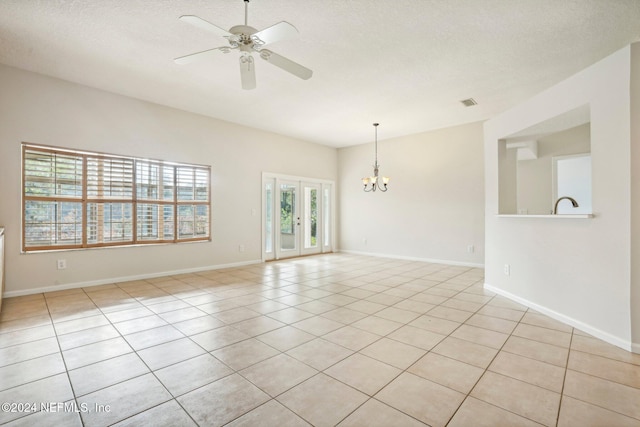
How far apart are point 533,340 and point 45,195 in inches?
232

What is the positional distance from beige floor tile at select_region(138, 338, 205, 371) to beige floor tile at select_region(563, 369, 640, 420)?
2.57m

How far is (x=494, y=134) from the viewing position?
4.18 metres

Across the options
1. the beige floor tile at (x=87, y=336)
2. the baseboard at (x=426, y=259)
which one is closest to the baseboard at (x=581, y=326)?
the baseboard at (x=426, y=259)

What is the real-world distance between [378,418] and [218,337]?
159 centimetres

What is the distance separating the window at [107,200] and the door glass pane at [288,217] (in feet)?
6.07

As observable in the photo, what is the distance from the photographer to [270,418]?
162cm

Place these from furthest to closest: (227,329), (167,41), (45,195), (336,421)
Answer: (45,195), (167,41), (227,329), (336,421)

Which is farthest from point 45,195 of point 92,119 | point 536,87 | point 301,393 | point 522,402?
point 536,87

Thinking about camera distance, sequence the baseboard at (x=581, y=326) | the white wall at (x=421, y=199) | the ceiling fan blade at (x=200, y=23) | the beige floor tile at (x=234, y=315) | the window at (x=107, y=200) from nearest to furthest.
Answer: the ceiling fan blade at (x=200, y=23)
the baseboard at (x=581, y=326)
the beige floor tile at (x=234, y=315)
the window at (x=107, y=200)
the white wall at (x=421, y=199)

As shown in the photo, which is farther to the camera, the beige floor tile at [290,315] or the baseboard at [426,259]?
the baseboard at [426,259]

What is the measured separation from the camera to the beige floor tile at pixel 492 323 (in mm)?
2885

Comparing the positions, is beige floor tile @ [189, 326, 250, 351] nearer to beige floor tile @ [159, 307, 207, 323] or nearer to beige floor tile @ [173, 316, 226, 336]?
beige floor tile @ [173, 316, 226, 336]

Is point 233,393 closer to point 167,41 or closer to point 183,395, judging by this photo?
point 183,395

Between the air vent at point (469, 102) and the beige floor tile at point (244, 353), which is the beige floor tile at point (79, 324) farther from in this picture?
the air vent at point (469, 102)
